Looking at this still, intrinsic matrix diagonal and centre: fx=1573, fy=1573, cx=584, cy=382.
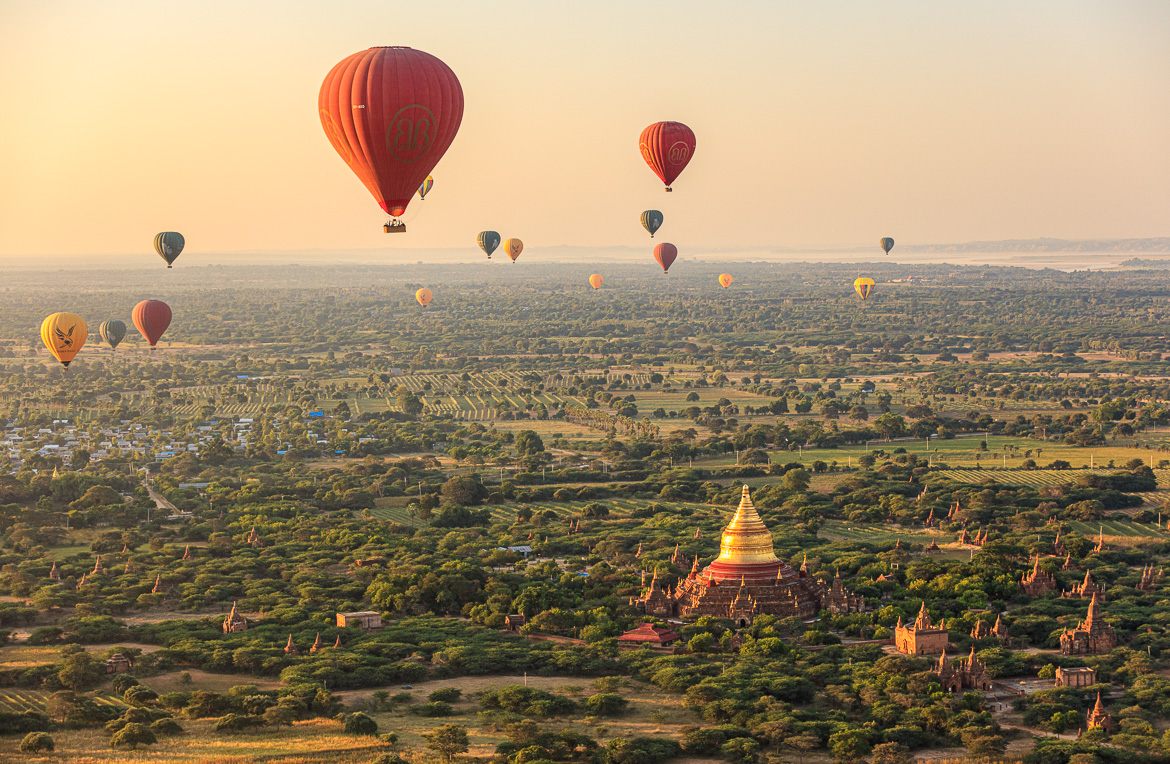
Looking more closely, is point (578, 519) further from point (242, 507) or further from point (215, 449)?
point (215, 449)

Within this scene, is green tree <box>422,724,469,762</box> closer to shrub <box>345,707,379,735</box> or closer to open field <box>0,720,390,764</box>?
open field <box>0,720,390,764</box>

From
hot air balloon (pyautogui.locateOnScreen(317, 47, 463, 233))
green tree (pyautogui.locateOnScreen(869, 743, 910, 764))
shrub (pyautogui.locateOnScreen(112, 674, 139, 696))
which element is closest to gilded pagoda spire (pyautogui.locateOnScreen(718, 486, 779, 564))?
green tree (pyautogui.locateOnScreen(869, 743, 910, 764))

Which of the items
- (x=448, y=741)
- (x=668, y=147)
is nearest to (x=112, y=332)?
(x=668, y=147)

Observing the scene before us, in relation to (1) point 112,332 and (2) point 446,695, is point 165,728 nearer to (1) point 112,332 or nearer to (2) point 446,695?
(2) point 446,695

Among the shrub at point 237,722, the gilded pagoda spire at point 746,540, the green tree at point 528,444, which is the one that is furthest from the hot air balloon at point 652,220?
the shrub at point 237,722

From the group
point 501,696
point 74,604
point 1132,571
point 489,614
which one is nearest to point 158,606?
point 74,604
